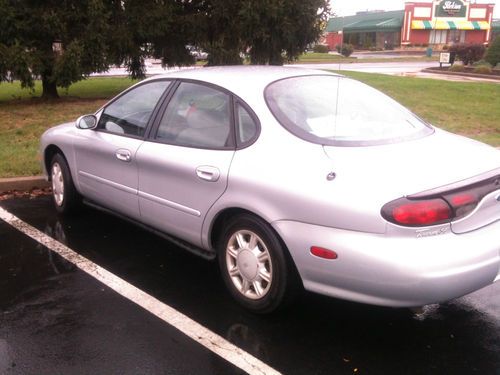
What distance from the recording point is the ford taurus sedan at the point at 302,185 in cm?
285

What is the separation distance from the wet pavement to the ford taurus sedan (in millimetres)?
280

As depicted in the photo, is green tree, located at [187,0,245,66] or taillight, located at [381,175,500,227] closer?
taillight, located at [381,175,500,227]

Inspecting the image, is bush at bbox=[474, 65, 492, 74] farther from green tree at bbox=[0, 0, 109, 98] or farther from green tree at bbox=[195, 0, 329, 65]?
green tree at bbox=[0, 0, 109, 98]

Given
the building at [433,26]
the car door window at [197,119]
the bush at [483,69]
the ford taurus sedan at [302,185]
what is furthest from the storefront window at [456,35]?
the car door window at [197,119]

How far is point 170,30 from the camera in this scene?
13336 millimetres

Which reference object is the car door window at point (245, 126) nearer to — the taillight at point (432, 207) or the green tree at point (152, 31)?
the taillight at point (432, 207)

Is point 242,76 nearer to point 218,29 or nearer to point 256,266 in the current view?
point 256,266

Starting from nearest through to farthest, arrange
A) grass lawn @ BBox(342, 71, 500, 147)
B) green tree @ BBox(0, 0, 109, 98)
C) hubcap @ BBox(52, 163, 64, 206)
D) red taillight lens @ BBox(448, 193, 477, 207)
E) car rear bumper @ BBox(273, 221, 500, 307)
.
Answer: car rear bumper @ BBox(273, 221, 500, 307), red taillight lens @ BBox(448, 193, 477, 207), hubcap @ BBox(52, 163, 64, 206), grass lawn @ BBox(342, 71, 500, 147), green tree @ BBox(0, 0, 109, 98)

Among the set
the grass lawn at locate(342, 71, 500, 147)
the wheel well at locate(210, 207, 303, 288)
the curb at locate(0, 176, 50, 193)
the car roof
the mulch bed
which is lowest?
the grass lawn at locate(342, 71, 500, 147)

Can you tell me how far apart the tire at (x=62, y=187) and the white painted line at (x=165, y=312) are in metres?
0.41

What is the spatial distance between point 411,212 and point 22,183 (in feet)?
16.5

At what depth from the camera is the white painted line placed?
2.99 metres

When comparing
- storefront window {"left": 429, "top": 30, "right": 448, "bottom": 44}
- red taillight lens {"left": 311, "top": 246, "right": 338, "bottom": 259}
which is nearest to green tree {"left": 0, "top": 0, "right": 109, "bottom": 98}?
red taillight lens {"left": 311, "top": 246, "right": 338, "bottom": 259}

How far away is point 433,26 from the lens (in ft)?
214
